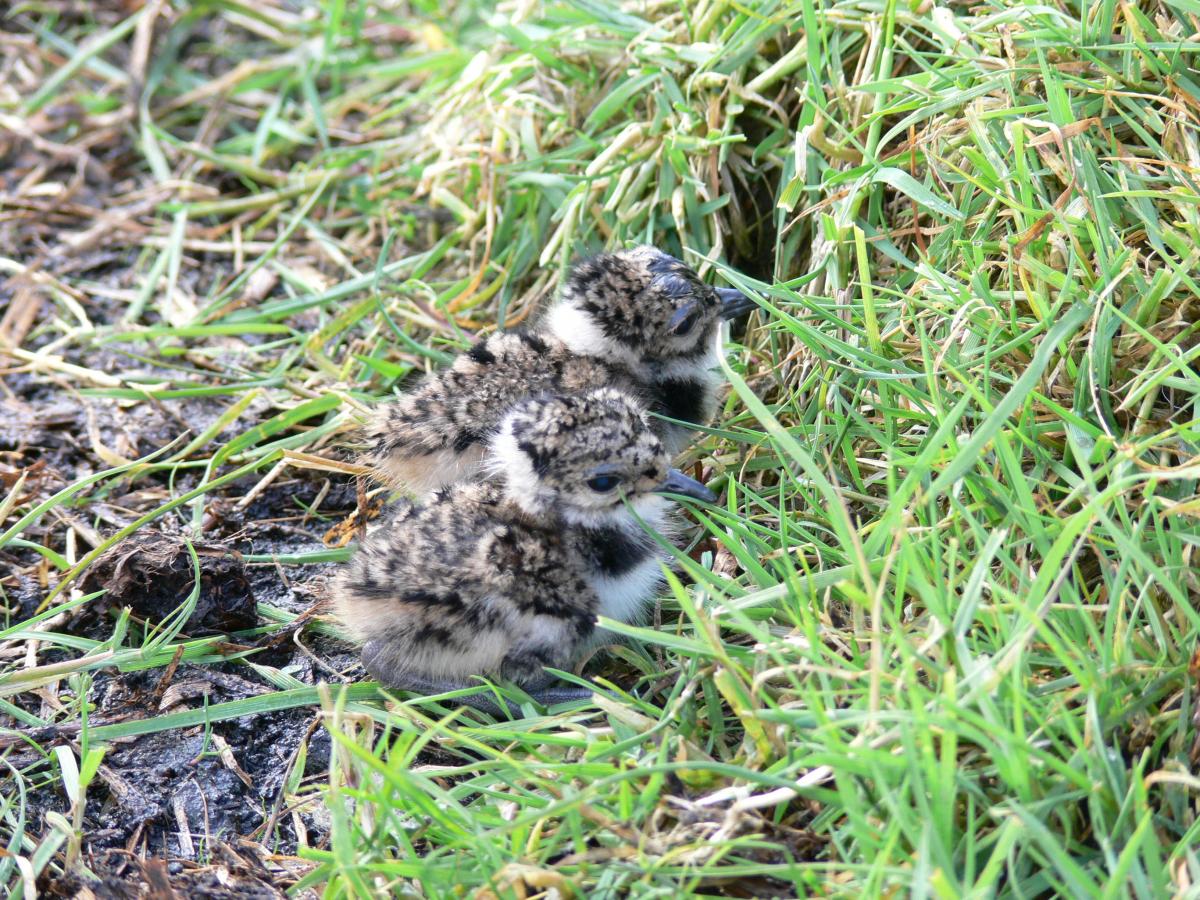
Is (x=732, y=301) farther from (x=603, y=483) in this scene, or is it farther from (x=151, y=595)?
(x=151, y=595)

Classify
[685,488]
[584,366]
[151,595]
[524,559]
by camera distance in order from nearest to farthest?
1. [524,559]
2. [685,488]
3. [151,595]
4. [584,366]

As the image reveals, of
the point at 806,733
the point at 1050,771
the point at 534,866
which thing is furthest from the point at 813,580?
the point at 534,866

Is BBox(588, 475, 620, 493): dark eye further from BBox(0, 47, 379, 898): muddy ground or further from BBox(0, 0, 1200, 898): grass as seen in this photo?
BBox(0, 47, 379, 898): muddy ground

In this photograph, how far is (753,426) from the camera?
3.47 metres

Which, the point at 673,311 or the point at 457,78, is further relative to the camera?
the point at 457,78

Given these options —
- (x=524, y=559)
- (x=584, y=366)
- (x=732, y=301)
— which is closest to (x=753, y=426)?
(x=732, y=301)

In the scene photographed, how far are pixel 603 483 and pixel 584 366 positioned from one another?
55 centimetres

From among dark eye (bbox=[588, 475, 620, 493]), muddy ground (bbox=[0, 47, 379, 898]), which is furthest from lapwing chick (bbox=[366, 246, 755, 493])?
muddy ground (bbox=[0, 47, 379, 898])

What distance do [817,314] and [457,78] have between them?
2.31 meters

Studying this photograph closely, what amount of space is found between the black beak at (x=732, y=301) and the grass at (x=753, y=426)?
0.11 meters

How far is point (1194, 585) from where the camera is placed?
94.1 inches

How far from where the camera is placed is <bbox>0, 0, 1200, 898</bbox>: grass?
7.37 feet

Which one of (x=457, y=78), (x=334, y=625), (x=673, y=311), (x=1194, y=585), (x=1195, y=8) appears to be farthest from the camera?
(x=457, y=78)

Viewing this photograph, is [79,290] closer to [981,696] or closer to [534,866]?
[534,866]
